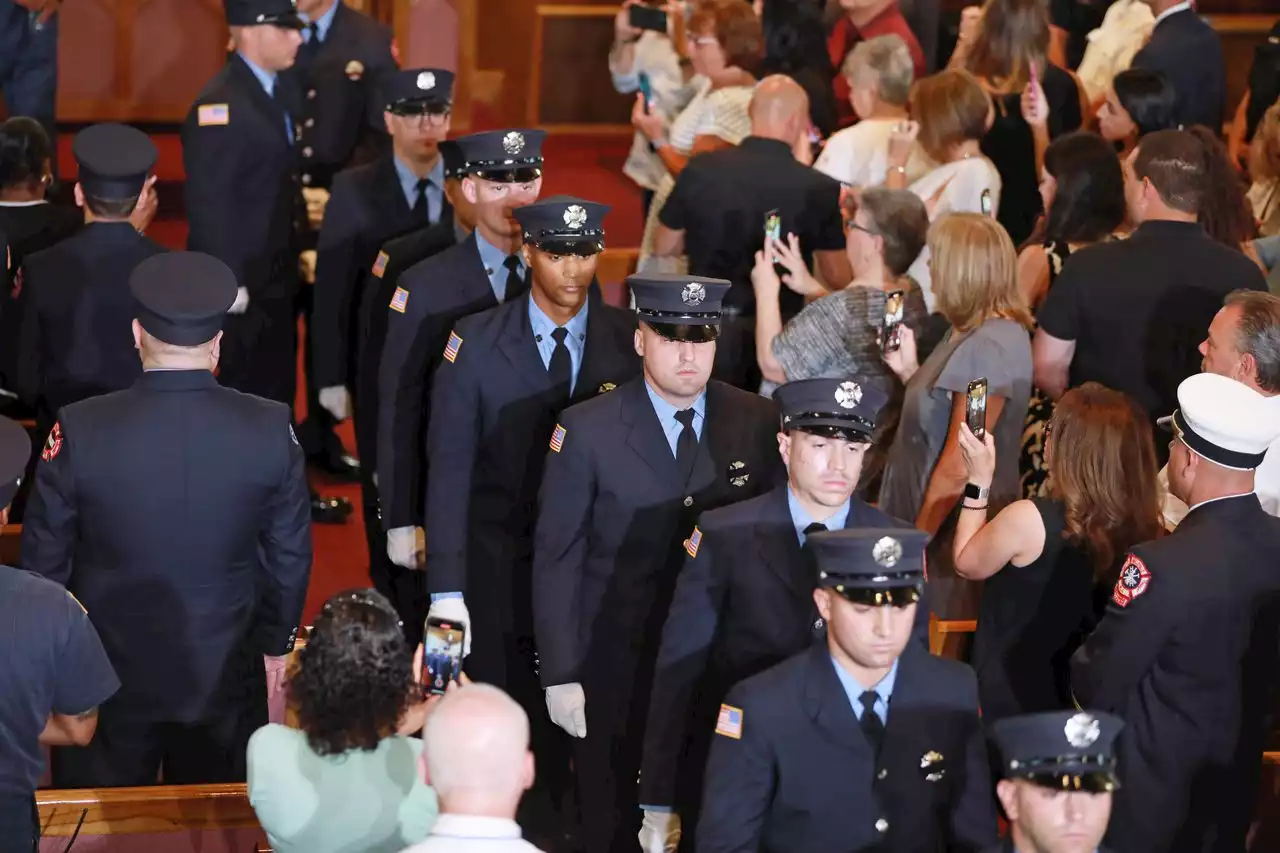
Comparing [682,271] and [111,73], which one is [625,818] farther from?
[111,73]

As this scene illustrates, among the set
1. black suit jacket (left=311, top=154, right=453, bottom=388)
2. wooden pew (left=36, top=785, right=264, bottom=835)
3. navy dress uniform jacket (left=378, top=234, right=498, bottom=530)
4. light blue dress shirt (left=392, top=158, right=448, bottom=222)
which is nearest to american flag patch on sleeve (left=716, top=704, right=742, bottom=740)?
wooden pew (left=36, top=785, right=264, bottom=835)

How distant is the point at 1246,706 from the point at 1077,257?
1.68 m

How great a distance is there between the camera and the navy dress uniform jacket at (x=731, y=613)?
137 inches

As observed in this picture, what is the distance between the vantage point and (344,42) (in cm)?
682

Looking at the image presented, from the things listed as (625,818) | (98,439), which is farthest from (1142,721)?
(98,439)

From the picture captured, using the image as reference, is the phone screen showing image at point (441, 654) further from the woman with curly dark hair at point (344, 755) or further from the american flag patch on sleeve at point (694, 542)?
the american flag patch on sleeve at point (694, 542)

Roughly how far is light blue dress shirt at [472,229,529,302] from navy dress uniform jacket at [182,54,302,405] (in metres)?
1.43

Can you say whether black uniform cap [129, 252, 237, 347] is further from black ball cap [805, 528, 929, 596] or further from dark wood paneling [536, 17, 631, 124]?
dark wood paneling [536, 17, 631, 124]

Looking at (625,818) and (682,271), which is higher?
(682,271)

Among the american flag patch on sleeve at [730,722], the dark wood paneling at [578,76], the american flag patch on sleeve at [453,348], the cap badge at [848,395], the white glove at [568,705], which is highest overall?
the cap badge at [848,395]

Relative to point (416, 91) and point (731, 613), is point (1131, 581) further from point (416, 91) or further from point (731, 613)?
point (416, 91)

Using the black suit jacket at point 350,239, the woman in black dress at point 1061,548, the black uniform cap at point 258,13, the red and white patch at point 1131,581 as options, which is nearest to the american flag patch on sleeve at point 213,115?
the black uniform cap at point 258,13

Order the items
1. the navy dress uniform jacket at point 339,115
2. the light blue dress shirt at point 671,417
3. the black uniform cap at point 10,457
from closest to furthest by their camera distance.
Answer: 1. the black uniform cap at point 10,457
2. the light blue dress shirt at point 671,417
3. the navy dress uniform jacket at point 339,115

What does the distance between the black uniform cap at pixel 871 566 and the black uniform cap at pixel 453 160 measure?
84.5 inches
